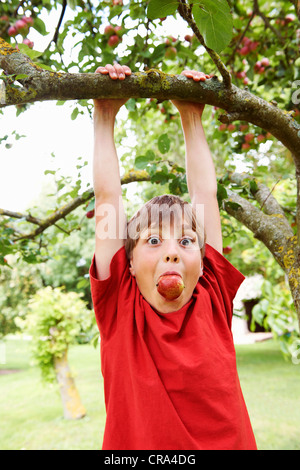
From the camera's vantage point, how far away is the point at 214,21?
1.00m

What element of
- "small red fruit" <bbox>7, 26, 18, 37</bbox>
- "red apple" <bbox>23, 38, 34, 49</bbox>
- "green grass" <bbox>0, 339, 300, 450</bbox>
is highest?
"small red fruit" <bbox>7, 26, 18, 37</bbox>

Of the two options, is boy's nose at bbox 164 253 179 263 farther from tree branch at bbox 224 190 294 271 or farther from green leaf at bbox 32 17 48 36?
green leaf at bbox 32 17 48 36

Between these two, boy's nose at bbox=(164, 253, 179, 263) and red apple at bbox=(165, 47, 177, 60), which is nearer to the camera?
boy's nose at bbox=(164, 253, 179, 263)

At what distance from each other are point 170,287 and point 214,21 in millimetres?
649

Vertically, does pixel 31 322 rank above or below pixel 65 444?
above

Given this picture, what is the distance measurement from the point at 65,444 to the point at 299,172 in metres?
5.38

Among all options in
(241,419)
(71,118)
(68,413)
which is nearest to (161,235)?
(241,419)

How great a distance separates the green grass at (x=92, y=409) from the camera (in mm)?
5718

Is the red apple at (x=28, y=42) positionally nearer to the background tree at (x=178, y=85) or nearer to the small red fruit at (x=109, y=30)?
the background tree at (x=178, y=85)

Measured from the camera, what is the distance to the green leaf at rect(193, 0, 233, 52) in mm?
958

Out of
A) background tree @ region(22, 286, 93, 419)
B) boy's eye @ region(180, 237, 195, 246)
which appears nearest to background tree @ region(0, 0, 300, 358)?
boy's eye @ region(180, 237, 195, 246)

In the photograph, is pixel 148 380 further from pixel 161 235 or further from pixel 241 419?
pixel 161 235
